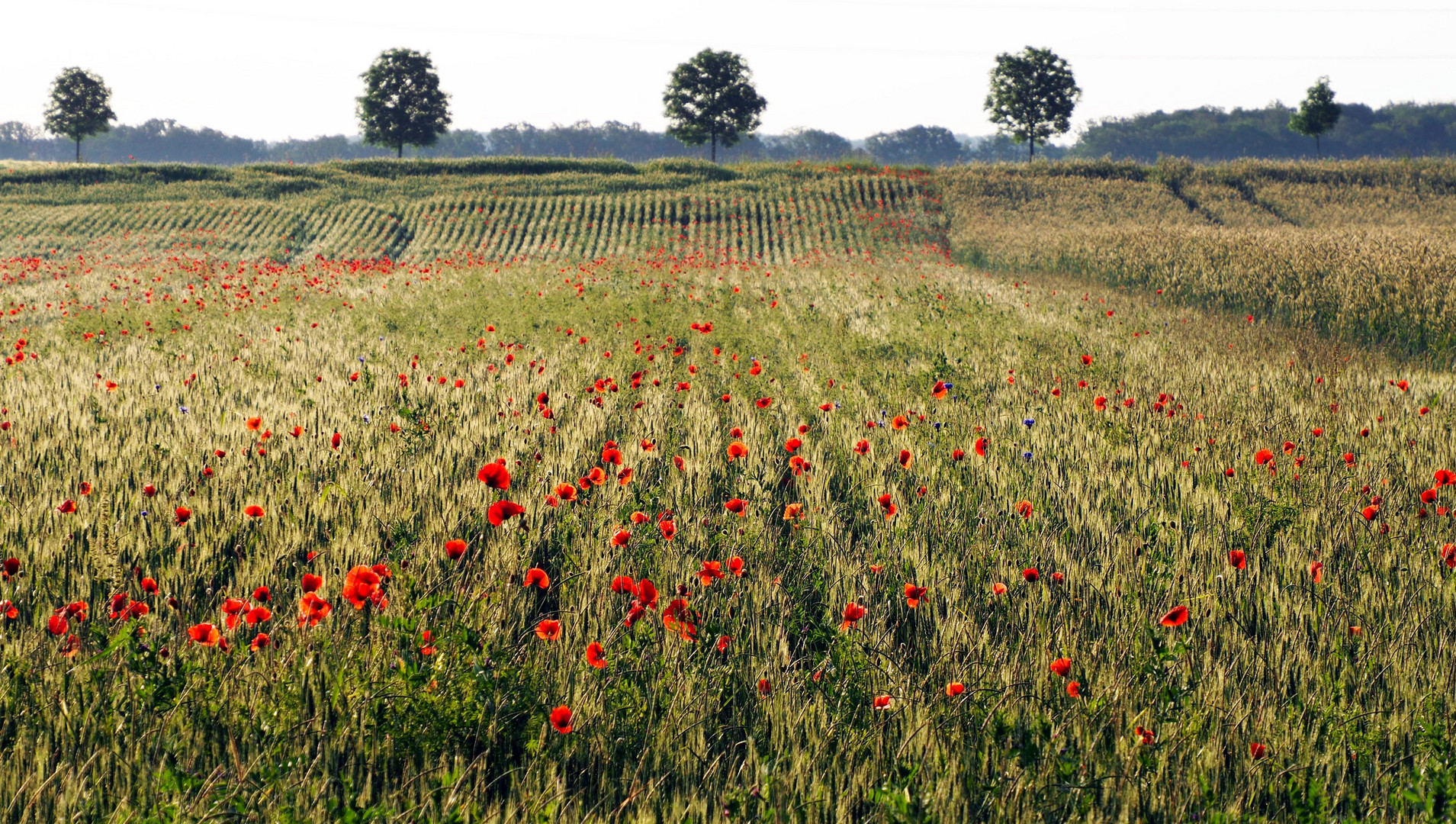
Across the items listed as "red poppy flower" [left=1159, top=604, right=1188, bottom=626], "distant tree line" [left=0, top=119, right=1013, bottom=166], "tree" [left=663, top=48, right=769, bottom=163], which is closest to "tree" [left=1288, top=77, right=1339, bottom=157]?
"tree" [left=663, top=48, right=769, bottom=163]

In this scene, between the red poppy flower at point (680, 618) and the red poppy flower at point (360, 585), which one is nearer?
the red poppy flower at point (360, 585)

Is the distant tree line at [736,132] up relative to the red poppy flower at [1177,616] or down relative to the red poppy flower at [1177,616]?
up

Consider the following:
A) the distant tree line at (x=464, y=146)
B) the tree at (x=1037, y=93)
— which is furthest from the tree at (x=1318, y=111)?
the distant tree line at (x=464, y=146)

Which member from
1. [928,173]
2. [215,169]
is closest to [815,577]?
[928,173]

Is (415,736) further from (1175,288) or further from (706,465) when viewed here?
(1175,288)

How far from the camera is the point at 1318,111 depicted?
51.3 m

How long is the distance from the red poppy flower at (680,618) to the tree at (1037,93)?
5965 centimetres

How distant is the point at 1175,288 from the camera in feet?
45.5

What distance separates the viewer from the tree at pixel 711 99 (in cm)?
5475

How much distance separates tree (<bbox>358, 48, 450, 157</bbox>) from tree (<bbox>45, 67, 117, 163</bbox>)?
17449mm

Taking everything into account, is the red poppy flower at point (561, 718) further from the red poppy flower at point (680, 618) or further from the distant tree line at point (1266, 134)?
the distant tree line at point (1266, 134)

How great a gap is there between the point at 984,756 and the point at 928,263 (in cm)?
1988

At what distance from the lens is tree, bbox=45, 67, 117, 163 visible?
53.2 metres

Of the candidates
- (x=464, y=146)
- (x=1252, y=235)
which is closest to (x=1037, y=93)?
(x=1252, y=235)
